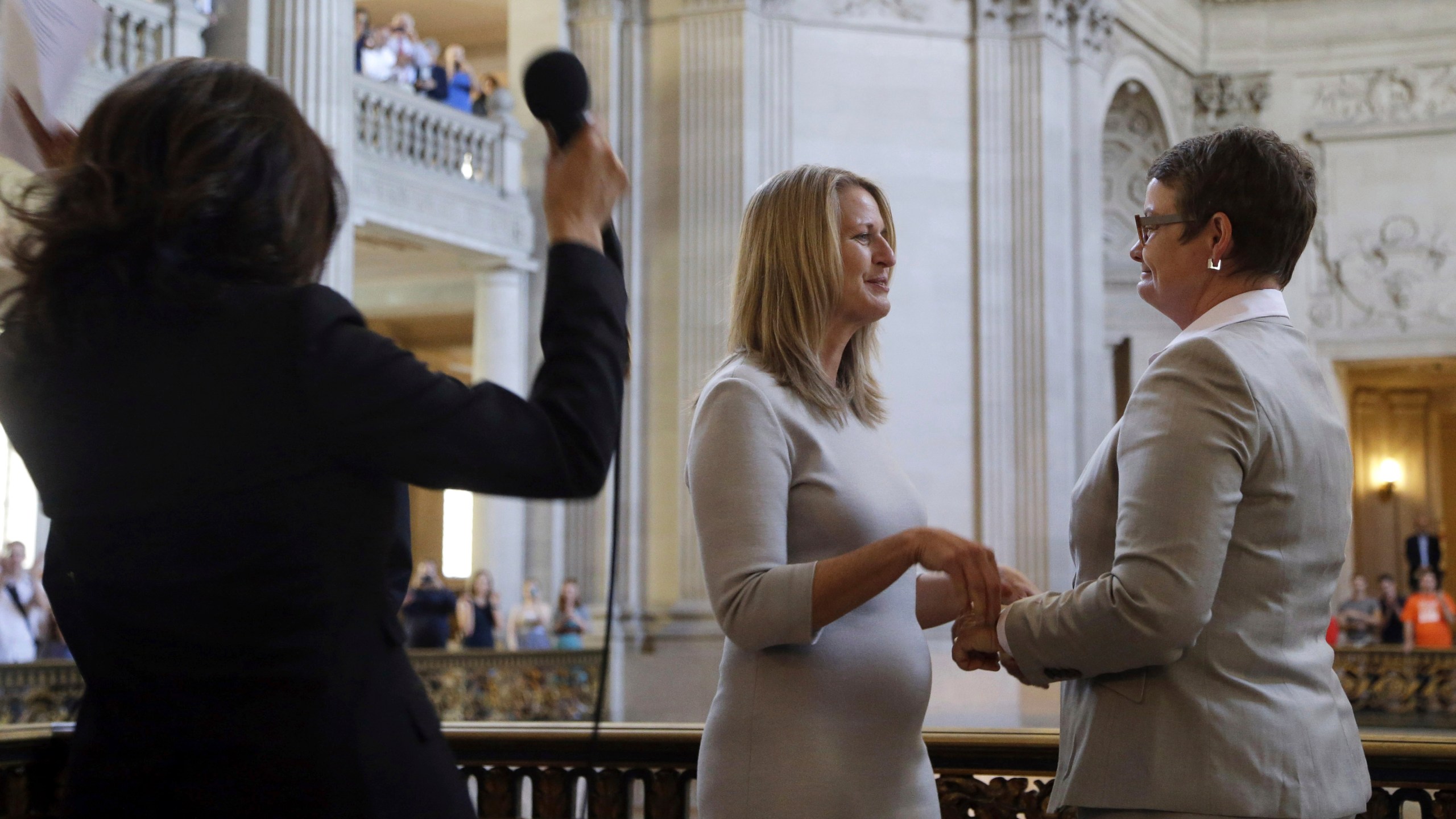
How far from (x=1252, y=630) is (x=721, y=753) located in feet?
2.57

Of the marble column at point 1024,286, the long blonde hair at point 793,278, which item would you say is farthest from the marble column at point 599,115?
the long blonde hair at point 793,278

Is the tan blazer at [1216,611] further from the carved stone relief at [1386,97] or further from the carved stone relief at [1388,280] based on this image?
the carved stone relief at [1386,97]

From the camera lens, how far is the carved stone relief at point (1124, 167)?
19609 millimetres

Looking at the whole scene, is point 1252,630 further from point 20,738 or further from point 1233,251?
point 20,738

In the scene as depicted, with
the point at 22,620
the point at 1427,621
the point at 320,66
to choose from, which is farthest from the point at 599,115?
the point at 1427,621

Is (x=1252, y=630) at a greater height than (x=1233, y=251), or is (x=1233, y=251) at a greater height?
(x=1233, y=251)

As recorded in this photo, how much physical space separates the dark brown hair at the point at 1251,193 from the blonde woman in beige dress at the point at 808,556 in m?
0.53

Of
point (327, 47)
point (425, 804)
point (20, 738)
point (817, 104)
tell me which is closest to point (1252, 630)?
point (425, 804)

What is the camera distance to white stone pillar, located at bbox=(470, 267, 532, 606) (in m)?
15.7

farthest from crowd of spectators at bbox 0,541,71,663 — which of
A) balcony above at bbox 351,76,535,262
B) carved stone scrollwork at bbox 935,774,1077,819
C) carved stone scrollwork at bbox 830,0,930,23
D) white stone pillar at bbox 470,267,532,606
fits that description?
carved stone scrollwork at bbox 830,0,930,23

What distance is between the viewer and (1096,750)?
2.18 m

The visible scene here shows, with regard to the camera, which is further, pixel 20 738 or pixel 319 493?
pixel 20 738

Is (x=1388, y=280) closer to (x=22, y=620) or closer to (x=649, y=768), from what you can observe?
(x=22, y=620)

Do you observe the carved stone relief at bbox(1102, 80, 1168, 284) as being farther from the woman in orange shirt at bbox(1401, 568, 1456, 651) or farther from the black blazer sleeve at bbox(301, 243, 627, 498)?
the black blazer sleeve at bbox(301, 243, 627, 498)
